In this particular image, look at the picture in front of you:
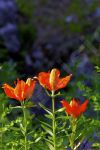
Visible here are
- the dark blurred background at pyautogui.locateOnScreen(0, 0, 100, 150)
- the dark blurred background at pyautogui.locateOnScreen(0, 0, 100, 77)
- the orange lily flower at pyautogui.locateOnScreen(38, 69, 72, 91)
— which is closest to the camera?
the orange lily flower at pyautogui.locateOnScreen(38, 69, 72, 91)

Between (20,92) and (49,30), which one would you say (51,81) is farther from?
(49,30)

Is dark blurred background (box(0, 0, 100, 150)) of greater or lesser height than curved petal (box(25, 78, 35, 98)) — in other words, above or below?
above

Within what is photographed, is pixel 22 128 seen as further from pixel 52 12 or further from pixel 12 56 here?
pixel 52 12

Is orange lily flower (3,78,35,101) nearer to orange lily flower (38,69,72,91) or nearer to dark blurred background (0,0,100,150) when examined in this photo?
orange lily flower (38,69,72,91)

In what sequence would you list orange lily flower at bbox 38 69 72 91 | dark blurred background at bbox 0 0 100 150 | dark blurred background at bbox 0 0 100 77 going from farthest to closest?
dark blurred background at bbox 0 0 100 77, dark blurred background at bbox 0 0 100 150, orange lily flower at bbox 38 69 72 91

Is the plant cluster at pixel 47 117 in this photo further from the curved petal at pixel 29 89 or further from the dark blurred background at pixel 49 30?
the dark blurred background at pixel 49 30

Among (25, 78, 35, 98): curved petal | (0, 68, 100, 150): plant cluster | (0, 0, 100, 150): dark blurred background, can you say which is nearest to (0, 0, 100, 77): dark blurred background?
(0, 0, 100, 150): dark blurred background

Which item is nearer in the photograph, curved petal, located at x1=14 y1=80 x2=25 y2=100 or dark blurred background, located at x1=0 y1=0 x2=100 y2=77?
curved petal, located at x1=14 y1=80 x2=25 y2=100

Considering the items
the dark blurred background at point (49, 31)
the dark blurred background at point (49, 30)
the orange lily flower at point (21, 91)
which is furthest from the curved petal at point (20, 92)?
the dark blurred background at point (49, 30)

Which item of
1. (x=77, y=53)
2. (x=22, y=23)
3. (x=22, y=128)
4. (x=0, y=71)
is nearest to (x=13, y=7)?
(x=22, y=23)
